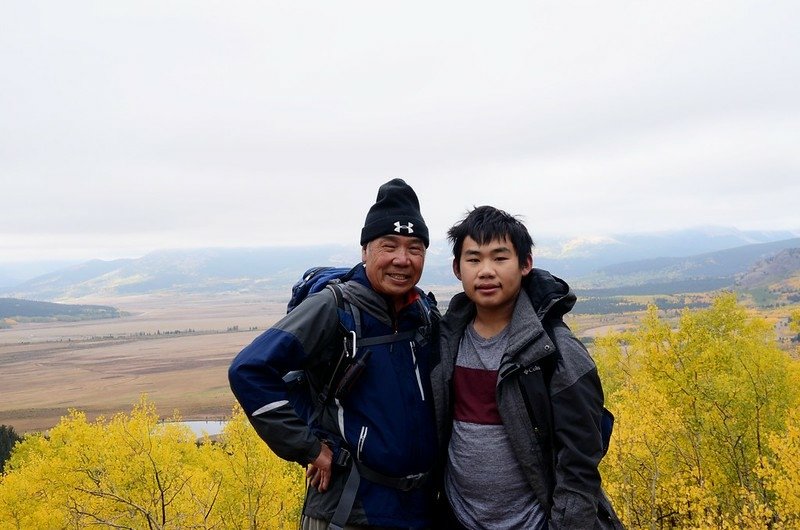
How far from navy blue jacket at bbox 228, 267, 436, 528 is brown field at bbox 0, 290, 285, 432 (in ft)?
276

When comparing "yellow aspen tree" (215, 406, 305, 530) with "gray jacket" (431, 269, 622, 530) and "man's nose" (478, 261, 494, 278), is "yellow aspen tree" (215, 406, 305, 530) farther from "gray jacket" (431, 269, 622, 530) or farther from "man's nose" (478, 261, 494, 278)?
"man's nose" (478, 261, 494, 278)

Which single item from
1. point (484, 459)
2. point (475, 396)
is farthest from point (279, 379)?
point (484, 459)

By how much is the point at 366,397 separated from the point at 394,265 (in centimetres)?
90

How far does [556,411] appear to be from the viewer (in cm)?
286

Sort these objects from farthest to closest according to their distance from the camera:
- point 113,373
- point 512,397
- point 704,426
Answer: point 113,373 → point 704,426 → point 512,397

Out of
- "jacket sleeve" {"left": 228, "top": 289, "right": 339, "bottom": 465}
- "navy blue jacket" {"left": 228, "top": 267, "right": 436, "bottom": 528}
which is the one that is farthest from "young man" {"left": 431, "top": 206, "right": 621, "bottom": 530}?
"jacket sleeve" {"left": 228, "top": 289, "right": 339, "bottom": 465}

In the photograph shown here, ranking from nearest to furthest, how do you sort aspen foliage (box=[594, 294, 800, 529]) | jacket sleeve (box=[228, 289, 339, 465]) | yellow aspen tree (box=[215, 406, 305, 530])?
jacket sleeve (box=[228, 289, 339, 465]), aspen foliage (box=[594, 294, 800, 529]), yellow aspen tree (box=[215, 406, 305, 530])

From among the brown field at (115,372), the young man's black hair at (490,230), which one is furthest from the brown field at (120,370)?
the young man's black hair at (490,230)

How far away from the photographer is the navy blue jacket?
3.01m

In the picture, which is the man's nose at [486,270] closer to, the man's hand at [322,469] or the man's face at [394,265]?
the man's face at [394,265]

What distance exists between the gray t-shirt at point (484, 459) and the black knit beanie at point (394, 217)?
0.91 m

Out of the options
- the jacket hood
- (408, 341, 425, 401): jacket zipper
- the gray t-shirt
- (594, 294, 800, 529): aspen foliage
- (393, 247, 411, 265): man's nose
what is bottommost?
(594, 294, 800, 529): aspen foliage

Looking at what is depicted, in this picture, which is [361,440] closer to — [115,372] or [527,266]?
[527,266]

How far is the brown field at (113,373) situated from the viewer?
288 ft
